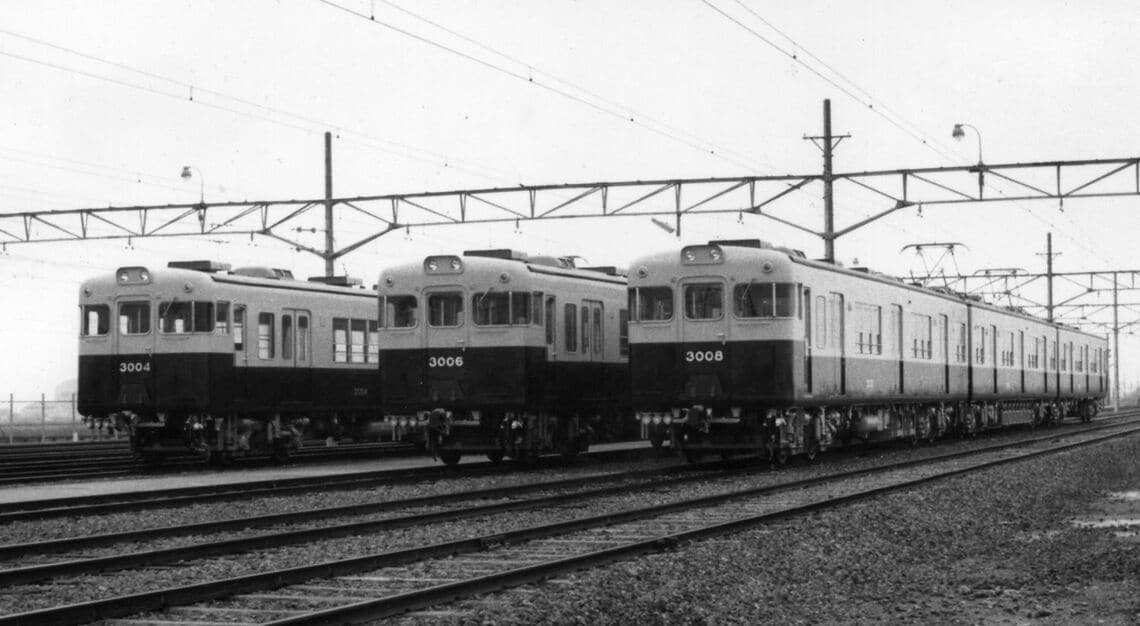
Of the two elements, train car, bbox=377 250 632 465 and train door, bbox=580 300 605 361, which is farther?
train door, bbox=580 300 605 361

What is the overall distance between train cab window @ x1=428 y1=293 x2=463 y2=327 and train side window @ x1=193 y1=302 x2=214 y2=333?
4.06m

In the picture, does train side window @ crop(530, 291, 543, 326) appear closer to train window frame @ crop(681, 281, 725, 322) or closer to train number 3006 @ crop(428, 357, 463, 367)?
train number 3006 @ crop(428, 357, 463, 367)

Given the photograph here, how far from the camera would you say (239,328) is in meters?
27.6

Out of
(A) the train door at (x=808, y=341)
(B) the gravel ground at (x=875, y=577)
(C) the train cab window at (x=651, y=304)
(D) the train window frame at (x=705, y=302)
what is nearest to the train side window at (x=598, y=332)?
(C) the train cab window at (x=651, y=304)

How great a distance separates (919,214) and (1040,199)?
2.74m

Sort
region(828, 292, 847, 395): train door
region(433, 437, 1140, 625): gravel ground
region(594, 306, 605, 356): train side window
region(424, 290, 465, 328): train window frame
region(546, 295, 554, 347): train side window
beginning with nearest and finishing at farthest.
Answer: region(433, 437, 1140, 625): gravel ground, region(424, 290, 465, 328): train window frame, region(546, 295, 554, 347): train side window, region(828, 292, 847, 395): train door, region(594, 306, 605, 356): train side window

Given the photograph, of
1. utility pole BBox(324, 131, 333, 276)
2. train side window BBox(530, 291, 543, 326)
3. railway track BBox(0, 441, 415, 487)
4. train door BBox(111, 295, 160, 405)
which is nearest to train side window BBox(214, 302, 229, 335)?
train door BBox(111, 295, 160, 405)

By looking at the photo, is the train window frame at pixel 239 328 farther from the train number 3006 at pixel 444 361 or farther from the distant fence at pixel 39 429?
the distant fence at pixel 39 429

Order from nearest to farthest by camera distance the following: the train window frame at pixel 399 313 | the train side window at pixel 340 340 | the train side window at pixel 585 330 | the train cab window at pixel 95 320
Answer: the train window frame at pixel 399 313, the train side window at pixel 585 330, the train cab window at pixel 95 320, the train side window at pixel 340 340

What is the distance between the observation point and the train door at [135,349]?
2719cm

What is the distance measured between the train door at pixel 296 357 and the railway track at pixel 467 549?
28.1ft

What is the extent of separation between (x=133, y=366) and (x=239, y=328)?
1972mm

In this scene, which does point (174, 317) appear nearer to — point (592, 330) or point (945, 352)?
point (592, 330)

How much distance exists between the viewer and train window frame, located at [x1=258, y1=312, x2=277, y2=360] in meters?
28.2
